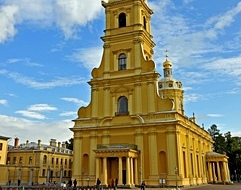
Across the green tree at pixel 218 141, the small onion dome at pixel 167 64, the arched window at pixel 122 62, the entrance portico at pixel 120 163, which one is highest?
the small onion dome at pixel 167 64

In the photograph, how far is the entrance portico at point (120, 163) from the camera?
36281 mm

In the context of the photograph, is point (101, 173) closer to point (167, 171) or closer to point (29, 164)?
point (167, 171)

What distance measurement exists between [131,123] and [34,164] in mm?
32486

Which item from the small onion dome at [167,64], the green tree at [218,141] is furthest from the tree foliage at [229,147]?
the small onion dome at [167,64]

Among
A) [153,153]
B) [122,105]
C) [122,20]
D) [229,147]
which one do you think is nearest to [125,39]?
[122,20]

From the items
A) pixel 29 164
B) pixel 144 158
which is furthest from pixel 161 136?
pixel 29 164

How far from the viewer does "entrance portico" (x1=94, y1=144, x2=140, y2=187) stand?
36.3 meters

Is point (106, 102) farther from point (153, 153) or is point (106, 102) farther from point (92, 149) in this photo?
point (153, 153)

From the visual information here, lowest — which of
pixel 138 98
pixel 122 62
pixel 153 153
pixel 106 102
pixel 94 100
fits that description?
pixel 153 153

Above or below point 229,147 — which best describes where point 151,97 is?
above

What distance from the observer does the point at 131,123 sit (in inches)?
1590

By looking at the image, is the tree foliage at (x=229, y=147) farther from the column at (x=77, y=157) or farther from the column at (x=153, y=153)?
the column at (x=77, y=157)

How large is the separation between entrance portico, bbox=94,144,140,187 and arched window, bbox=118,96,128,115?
16.8 feet

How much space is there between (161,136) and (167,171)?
4.44m
